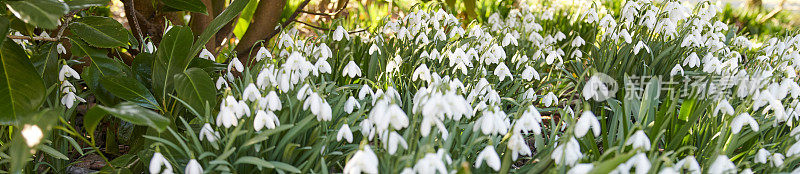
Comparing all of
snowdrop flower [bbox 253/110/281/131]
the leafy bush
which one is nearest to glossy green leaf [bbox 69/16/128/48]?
the leafy bush

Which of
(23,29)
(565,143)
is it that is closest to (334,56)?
(23,29)

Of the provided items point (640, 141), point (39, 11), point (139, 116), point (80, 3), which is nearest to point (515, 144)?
point (640, 141)

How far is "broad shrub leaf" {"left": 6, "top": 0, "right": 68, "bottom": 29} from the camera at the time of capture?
1.35 metres

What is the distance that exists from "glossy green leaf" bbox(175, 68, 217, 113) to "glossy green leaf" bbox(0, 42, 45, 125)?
0.34m

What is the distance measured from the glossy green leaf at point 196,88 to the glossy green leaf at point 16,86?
1.12 feet

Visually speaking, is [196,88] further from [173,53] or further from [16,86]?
[16,86]

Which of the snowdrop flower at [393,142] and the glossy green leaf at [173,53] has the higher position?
the glossy green leaf at [173,53]

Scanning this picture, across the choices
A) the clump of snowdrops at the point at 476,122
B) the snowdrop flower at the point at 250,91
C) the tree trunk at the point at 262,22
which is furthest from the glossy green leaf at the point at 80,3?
the tree trunk at the point at 262,22

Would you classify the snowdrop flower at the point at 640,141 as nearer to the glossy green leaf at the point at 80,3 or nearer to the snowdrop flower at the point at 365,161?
the snowdrop flower at the point at 365,161

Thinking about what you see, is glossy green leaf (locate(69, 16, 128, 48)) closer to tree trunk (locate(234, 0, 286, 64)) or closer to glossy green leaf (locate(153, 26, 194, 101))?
glossy green leaf (locate(153, 26, 194, 101))

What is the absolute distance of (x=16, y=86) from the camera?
1.57 metres

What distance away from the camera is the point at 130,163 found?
6.32ft

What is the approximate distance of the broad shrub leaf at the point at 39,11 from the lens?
4.42 ft

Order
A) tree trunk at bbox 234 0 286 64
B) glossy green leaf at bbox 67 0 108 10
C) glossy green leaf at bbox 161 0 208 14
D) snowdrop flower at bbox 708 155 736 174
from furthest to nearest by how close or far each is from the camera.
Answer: tree trunk at bbox 234 0 286 64 < glossy green leaf at bbox 161 0 208 14 < glossy green leaf at bbox 67 0 108 10 < snowdrop flower at bbox 708 155 736 174
